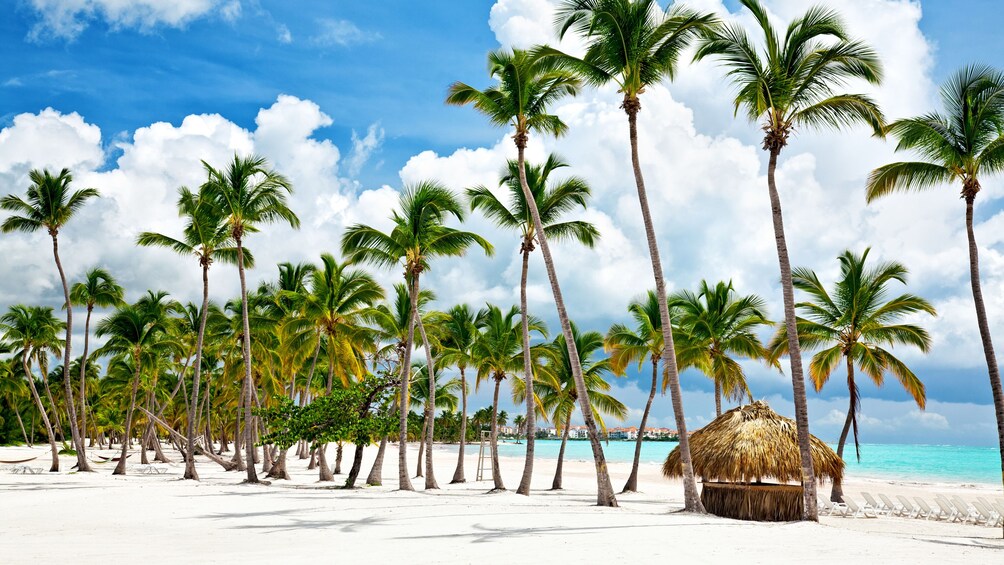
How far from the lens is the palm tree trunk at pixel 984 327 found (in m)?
15.3

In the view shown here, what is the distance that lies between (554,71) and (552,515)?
11.6 metres

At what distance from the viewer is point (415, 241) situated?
23.6m

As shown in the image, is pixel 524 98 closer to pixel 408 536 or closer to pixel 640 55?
pixel 640 55

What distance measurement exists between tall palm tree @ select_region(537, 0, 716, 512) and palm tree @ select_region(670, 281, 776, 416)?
10348 mm

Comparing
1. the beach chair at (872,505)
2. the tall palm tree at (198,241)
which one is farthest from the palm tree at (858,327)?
the tall palm tree at (198,241)

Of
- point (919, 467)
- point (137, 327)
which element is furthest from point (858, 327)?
point (919, 467)

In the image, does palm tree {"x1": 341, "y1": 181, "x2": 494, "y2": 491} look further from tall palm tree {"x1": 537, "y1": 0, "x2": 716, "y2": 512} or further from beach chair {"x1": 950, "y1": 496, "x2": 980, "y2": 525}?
beach chair {"x1": 950, "y1": 496, "x2": 980, "y2": 525}

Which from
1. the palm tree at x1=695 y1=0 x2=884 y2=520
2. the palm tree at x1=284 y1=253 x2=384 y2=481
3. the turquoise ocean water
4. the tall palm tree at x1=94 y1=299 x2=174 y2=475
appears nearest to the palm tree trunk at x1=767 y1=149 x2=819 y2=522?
the palm tree at x1=695 y1=0 x2=884 y2=520

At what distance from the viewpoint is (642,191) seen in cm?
1727

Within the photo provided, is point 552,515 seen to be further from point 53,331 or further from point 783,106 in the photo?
point 53,331

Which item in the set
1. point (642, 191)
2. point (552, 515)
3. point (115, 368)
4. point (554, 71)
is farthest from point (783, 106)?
point (115, 368)

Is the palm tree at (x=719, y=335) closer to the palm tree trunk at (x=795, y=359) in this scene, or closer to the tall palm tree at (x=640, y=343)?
the tall palm tree at (x=640, y=343)

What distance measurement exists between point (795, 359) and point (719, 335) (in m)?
12.2

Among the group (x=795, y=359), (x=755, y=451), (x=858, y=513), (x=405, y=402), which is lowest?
(x=858, y=513)
